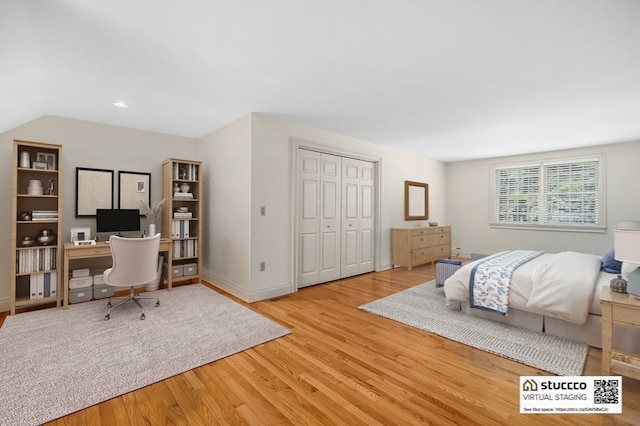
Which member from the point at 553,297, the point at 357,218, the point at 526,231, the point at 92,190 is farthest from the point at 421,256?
the point at 92,190

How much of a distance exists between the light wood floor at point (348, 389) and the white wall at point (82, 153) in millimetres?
3108

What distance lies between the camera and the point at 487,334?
270cm

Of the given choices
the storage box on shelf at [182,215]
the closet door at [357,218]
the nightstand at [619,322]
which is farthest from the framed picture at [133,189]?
the nightstand at [619,322]

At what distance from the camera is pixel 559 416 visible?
5.51 feet

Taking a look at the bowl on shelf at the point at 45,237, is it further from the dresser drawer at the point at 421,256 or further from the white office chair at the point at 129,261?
the dresser drawer at the point at 421,256

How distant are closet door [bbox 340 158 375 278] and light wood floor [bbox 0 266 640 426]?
7.23 ft

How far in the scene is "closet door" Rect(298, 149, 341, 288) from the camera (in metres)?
4.28

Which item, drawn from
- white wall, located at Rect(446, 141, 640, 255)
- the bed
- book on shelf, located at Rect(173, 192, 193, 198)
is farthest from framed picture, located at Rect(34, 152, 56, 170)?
white wall, located at Rect(446, 141, 640, 255)

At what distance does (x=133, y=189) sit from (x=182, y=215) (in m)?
0.82

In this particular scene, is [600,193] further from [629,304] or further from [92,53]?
[92,53]

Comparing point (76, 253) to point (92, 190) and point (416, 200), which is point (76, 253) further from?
point (416, 200)

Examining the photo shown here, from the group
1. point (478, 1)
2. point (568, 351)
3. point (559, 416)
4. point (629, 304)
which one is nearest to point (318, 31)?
point (478, 1)

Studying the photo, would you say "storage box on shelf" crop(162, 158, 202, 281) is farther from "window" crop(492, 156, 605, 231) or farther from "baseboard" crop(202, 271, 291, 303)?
"window" crop(492, 156, 605, 231)

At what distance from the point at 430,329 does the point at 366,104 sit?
8.39 feet
